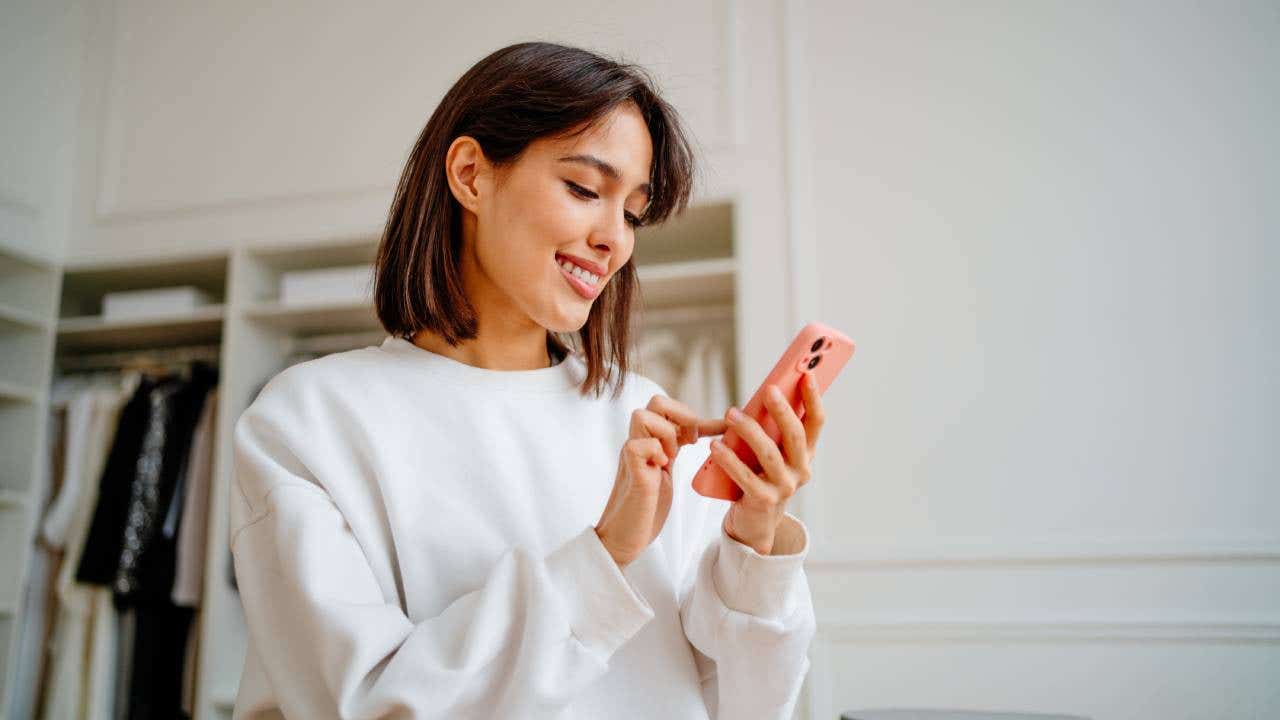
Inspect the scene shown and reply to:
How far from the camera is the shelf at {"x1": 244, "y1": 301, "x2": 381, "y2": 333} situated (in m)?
3.07

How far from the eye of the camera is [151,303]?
3.30 meters

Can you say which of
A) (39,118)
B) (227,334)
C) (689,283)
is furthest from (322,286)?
(39,118)

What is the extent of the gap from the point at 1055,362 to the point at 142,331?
9.58 ft

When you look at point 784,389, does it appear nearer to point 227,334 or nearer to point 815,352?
point 815,352

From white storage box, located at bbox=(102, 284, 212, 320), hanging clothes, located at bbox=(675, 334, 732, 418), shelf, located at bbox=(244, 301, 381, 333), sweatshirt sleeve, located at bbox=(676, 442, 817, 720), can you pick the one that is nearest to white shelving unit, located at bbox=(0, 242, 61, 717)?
white storage box, located at bbox=(102, 284, 212, 320)

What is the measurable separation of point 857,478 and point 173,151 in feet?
8.67

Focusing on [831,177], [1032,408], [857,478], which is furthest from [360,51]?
[1032,408]

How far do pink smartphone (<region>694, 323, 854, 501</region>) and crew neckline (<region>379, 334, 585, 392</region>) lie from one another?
0.26m

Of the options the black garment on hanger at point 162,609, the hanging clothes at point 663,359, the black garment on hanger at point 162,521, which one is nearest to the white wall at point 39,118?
the black garment on hanger at point 162,521

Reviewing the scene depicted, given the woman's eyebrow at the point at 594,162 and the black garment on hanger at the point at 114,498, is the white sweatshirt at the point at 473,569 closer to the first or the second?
the woman's eyebrow at the point at 594,162

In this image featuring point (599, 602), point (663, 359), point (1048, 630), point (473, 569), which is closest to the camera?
point (599, 602)

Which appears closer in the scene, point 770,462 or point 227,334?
point 770,462

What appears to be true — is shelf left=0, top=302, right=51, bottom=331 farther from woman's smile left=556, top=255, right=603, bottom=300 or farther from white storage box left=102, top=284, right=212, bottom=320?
woman's smile left=556, top=255, right=603, bottom=300

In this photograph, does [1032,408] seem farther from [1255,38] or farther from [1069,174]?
[1255,38]
